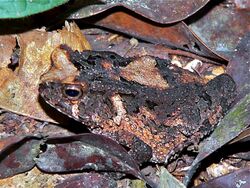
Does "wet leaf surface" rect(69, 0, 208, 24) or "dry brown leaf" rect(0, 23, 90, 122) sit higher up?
"wet leaf surface" rect(69, 0, 208, 24)

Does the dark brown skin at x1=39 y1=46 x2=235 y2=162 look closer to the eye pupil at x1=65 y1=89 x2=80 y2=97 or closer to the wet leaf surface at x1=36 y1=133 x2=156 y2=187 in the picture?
the eye pupil at x1=65 y1=89 x2=80 y2=97

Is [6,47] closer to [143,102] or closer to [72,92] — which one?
[72,92]

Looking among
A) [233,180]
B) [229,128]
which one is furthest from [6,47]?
[233,180]

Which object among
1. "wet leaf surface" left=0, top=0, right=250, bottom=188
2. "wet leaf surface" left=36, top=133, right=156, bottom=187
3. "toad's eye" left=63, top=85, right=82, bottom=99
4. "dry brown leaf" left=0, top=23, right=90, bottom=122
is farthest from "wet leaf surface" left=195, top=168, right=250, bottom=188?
"dry brown leaf" left=0, top=23, right=90, bottom=122

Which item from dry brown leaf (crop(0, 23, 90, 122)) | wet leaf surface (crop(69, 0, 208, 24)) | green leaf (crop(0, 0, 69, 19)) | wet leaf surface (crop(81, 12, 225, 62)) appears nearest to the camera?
green leaf (crop(0, 0, 69, 19))

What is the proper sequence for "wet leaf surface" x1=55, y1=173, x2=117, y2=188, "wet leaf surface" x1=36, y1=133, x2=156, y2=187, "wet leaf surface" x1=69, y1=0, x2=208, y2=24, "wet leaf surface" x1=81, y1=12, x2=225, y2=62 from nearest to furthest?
"wet leaf surface" x1=36, y1=133, x2=156, y2=187
"wet leaf surface" x1=55, y1=173, x2=117, y2=188
"wet leaf surface" x1=69, y1=0, x2=208, y2=24
"wet leaf surface" x1=81, y1=12, x2=225, y2=62

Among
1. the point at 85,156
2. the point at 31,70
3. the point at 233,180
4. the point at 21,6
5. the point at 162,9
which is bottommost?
the point at 85,156

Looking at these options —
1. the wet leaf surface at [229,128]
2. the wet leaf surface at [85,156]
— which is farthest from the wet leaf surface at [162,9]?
the wet leaf surface at [85,156]

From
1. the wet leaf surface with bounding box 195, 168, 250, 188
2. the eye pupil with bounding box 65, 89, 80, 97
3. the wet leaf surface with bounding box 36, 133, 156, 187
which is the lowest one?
the wet leaf surface with bounding box 36, 133, 156, 187
